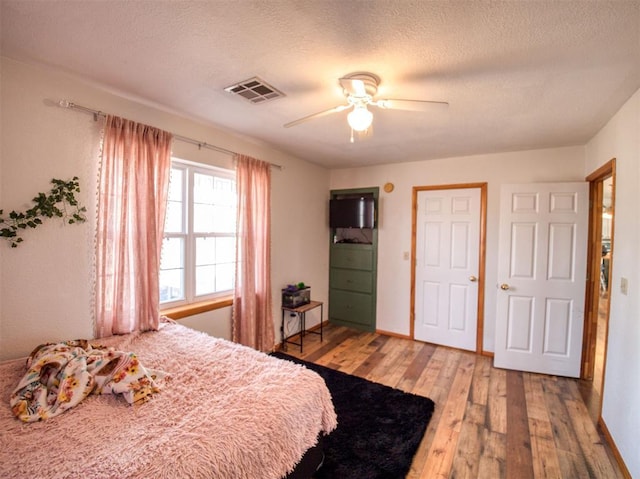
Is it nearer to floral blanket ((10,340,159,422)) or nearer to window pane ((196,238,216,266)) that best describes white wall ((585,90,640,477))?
floral blanket ((10,340,159,422))

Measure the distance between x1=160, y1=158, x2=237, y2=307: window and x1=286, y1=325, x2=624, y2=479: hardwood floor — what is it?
133 cm

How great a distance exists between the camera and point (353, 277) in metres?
4.36

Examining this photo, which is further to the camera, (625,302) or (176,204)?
(176,204)

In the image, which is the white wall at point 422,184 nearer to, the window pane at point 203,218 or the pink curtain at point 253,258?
the pink curtain at point 253,258

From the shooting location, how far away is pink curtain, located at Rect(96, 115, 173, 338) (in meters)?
2.01

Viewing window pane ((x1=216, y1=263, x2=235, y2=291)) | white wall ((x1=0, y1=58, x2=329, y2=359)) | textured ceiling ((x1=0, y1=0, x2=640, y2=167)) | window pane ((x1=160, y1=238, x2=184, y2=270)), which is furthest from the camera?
window pane ((x1=216, y1=263, x2=235, y2=291))

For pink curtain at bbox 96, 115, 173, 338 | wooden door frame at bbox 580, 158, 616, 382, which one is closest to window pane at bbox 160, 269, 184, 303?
pink curtain at bbox 96, 115, 173, 338

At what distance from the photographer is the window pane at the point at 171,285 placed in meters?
2.55

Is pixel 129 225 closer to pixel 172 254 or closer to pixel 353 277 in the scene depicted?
pixel 172 254

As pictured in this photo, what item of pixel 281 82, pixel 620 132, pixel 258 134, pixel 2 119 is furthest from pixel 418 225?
pixel 2 119

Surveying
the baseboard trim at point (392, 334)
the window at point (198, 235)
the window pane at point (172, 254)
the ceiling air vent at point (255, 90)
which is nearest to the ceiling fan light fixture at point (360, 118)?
the ceiling air vent at point (255, 90)

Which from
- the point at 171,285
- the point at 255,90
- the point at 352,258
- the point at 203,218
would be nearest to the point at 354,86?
the point at 255,90

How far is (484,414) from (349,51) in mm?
2758

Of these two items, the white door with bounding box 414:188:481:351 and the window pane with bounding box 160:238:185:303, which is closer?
the window pane with bounding box 160:238:185:303
